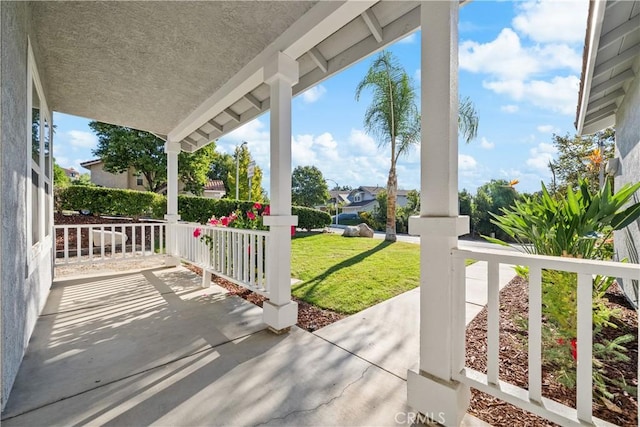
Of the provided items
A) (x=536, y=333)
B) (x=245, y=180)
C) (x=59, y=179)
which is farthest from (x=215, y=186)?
(x=536, y=333)

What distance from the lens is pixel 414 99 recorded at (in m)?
9.38

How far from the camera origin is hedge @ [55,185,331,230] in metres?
8.70

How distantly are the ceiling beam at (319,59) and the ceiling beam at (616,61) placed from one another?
10.8 ft

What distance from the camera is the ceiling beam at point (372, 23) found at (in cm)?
230

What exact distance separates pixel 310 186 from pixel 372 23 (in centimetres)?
3552

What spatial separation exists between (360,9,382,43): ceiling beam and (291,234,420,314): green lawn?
9.23 feet

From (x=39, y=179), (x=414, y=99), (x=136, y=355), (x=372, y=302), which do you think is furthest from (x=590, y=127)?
(x=39, y=179)

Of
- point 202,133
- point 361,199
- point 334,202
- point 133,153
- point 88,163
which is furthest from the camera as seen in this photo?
point 334,202

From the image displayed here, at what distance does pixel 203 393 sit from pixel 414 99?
1001 centimetres

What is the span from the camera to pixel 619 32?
2.71 meters

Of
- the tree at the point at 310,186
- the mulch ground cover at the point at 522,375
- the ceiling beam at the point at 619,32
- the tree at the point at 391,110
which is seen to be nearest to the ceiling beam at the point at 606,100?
the ceiling beam at the point at 619,32

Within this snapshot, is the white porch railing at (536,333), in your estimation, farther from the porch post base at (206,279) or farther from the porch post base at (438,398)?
the porch post base at (206,279)

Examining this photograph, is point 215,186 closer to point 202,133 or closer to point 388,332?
point 202,133

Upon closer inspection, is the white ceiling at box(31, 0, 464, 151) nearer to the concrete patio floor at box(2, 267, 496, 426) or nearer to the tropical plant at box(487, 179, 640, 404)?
the tropical plant at box(487, 179, 640, 404)
